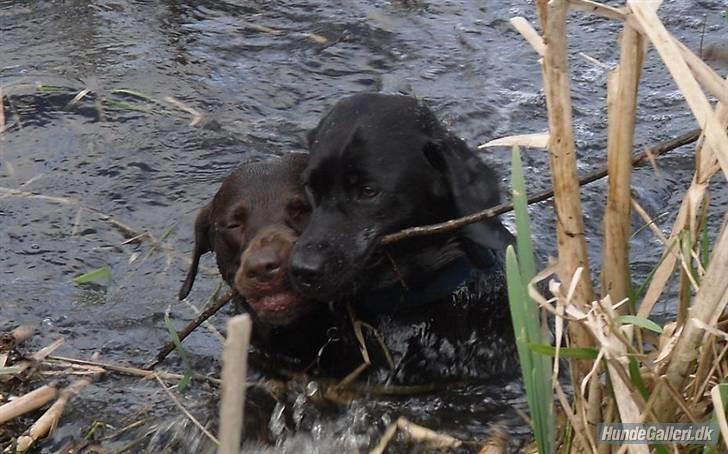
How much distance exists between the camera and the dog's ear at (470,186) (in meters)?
4.09

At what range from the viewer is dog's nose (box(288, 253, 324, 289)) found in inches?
149

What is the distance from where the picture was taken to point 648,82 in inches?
254

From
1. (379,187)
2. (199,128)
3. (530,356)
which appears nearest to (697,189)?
(530,356)

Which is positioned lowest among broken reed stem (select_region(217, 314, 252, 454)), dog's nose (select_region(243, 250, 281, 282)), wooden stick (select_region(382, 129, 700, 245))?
dog's nose (select_region(243, 250, 281, 282))

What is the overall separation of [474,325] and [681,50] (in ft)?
6.60

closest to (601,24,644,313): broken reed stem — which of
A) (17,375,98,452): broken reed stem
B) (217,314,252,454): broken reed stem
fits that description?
(217,314,252,454): broken reed stem

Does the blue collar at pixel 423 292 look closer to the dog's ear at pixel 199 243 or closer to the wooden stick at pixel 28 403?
the dog's ear at pixel 199 243

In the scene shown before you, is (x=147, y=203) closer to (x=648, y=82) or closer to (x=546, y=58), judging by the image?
(x=648, y=82)

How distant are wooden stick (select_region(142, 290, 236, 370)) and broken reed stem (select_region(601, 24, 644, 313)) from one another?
63.8 inches

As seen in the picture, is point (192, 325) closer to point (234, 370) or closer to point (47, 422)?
point (47, 422)

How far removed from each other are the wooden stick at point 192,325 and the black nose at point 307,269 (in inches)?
13.1

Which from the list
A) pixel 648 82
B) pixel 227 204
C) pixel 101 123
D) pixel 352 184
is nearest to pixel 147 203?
pixel 101 123

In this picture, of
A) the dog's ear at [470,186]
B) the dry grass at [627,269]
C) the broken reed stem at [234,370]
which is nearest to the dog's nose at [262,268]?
the dog's ear at [470,186]

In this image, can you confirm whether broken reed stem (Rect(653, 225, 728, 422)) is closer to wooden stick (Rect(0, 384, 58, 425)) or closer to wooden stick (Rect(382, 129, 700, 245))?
wooden stick (Rect(382, 129, 700, 245))
